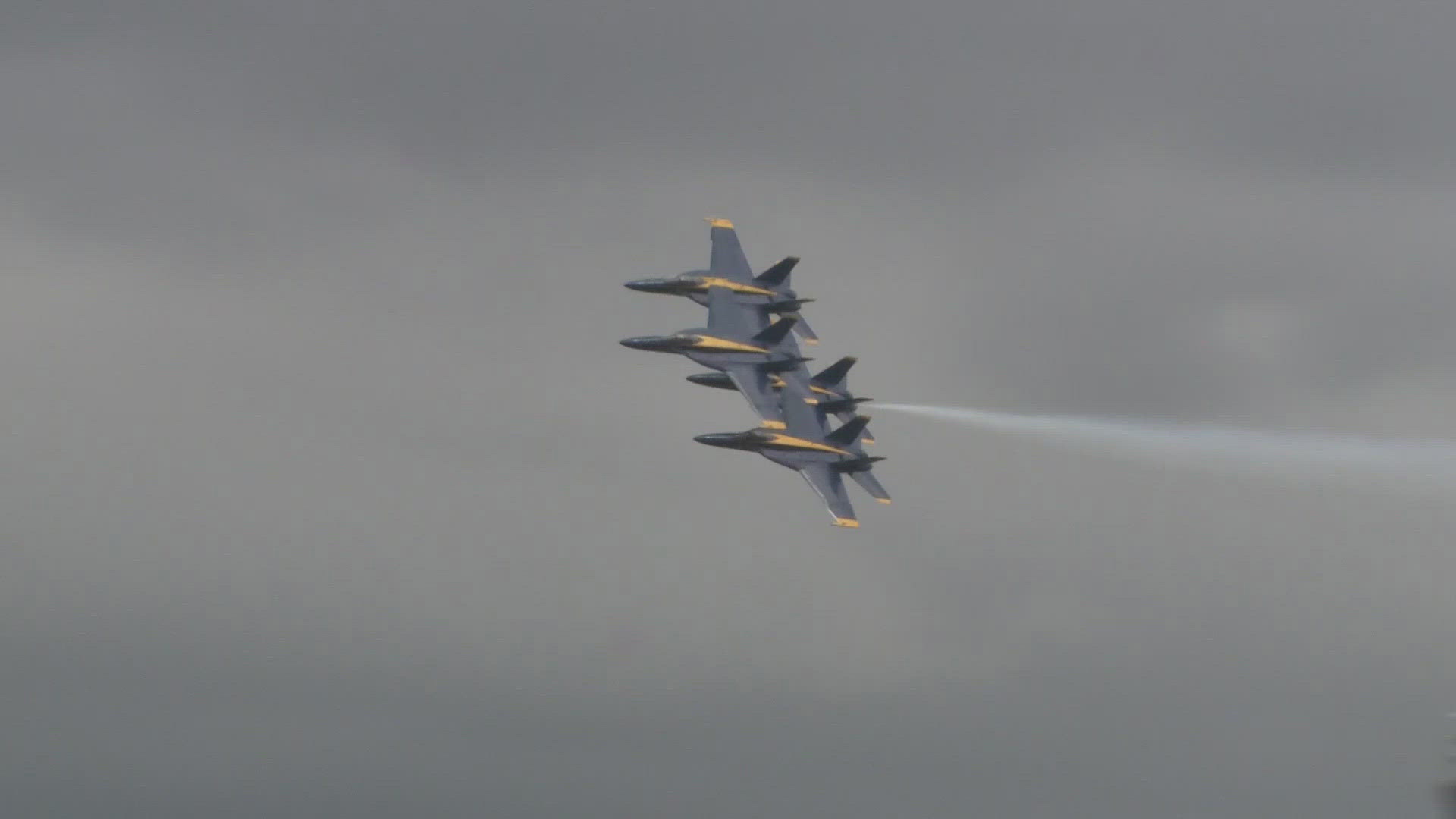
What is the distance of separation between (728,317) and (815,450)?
1014 cm

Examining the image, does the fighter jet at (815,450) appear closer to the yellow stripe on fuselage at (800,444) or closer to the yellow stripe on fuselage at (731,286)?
the yellow stripe on fuselage at (800,444)

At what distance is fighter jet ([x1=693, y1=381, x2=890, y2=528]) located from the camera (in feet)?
362

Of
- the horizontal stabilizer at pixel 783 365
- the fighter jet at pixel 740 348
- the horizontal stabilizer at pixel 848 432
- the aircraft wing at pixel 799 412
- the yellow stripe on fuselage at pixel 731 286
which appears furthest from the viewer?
the aircraft wing at pixel 799 412

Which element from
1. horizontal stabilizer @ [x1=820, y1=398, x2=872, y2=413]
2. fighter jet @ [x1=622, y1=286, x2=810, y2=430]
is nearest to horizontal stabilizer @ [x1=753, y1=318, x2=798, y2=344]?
fighter jet @ [x1=622, y1=286, x2=810, y2=430]

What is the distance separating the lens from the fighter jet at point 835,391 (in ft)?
383

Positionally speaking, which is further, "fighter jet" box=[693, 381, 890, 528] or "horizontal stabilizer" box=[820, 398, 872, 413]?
"horizontal stabilizer" box=[820, 398, 872, 413]

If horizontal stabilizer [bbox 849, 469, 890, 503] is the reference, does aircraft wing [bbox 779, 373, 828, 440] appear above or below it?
above

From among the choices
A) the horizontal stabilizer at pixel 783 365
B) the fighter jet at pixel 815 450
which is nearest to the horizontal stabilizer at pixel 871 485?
the fighter jet at pixel 815 450

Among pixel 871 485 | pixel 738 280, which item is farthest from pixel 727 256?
pixel 871 485

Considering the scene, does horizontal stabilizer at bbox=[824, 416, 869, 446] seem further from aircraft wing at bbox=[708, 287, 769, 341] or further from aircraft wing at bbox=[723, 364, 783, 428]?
aircraft wing at bbox=[708, 287, 769, 341]

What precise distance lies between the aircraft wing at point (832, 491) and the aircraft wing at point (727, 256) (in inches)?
538

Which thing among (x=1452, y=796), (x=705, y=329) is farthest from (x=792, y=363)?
(x=1452, y=796)

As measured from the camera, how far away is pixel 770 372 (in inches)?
4505

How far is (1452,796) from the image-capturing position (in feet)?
190
